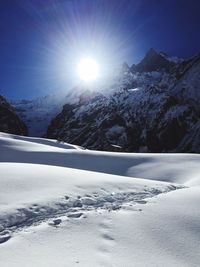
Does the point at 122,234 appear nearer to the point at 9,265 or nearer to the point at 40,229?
the point at 40,229

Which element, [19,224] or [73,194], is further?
[73,194]

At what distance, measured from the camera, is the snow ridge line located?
686cm

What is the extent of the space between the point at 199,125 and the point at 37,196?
114m

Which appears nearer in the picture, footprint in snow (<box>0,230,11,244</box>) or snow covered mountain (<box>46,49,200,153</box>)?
footprint in snow (<box>0,230,11,244</box>)

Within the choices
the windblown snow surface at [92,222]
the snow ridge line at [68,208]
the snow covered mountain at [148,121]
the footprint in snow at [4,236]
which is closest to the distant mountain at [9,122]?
the snow covered mountain at [148,121]

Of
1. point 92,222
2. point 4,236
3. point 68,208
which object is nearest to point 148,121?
point 68,208

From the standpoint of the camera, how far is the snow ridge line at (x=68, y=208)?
6.86m

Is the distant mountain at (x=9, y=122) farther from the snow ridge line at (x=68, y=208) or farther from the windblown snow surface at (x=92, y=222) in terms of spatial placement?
the snow ridge line at (x=68, y=208)

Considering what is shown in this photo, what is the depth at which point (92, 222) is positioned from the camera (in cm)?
722

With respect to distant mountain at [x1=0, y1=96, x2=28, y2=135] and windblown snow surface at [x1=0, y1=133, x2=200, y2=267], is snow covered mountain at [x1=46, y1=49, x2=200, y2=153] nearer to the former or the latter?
distant mountain at [x1=0, y1=96, x2=28, y2=135]

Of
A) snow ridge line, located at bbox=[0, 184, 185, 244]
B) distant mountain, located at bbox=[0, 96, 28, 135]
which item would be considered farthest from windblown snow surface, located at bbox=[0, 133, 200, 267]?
distant mountain, located at bbox=[0, 96, 28, 135]

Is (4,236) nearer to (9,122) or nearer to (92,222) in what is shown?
(92,222)

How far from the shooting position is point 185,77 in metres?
142

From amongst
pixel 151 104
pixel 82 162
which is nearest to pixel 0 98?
pixel 151 104
